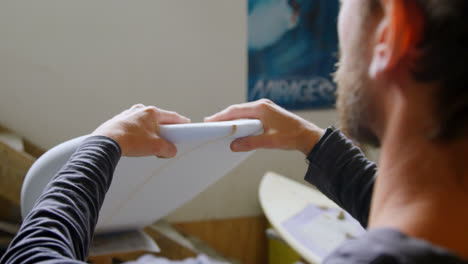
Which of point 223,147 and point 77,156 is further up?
point 77,156

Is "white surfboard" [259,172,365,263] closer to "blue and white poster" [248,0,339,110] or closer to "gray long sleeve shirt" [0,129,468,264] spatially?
"blue and white poster" [248,0,339,110]

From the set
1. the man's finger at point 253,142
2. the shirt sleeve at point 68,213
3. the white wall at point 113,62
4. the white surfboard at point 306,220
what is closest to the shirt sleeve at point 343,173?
the man's finger at point 253,142

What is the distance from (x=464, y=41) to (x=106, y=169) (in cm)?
56

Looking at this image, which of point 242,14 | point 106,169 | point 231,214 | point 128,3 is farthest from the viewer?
point 231,214

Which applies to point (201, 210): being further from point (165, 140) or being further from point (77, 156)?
point (77, 156)

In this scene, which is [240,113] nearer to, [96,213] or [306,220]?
[96,213]

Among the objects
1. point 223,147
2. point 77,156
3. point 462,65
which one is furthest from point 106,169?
point 462,65

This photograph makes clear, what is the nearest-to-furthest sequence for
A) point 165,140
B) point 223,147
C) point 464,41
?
point 464,41, point 165,140, point 223,147

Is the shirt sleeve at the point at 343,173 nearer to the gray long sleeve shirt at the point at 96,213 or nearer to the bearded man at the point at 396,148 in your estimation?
the gray long sleeve shirt at the point at 96,213

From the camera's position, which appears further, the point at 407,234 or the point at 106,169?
the point at 106,169

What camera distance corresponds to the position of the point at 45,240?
0.55 meters

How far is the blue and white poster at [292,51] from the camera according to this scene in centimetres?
247

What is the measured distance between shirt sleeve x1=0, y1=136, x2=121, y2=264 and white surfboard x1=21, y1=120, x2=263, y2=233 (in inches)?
8.9

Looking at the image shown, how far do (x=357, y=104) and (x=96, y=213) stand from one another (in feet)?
1.51
